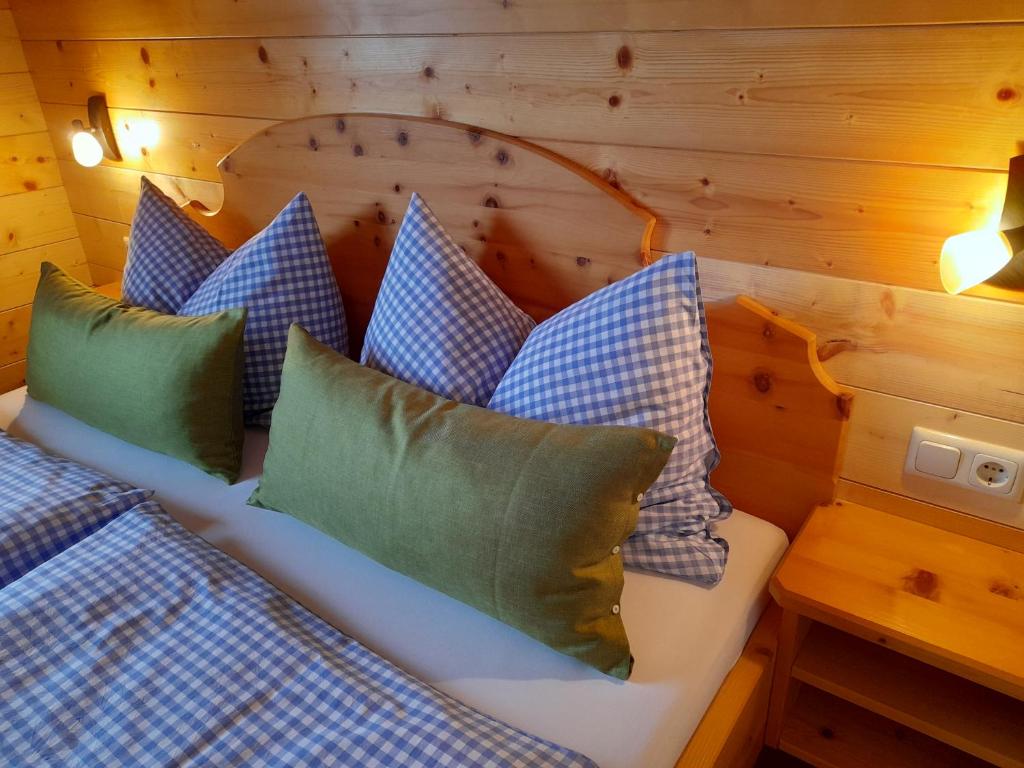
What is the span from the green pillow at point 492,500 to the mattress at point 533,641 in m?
0.05

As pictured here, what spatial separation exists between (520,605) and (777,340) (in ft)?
1.96

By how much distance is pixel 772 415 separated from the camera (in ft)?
4.02

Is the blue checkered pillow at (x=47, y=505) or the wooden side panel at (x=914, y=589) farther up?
the blue checkered pillow at (x=47, y=505)

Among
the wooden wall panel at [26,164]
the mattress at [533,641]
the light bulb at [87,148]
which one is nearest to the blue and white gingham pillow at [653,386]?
the mattress at [533,641]

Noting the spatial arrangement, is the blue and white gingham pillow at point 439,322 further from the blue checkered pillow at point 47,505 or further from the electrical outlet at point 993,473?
the electrical outlet at point 993,473

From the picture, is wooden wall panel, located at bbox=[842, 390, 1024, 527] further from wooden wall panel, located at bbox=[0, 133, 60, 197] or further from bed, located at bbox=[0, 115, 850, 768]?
wooden wall panel, located at bbox=[0, 133, 60, 197]

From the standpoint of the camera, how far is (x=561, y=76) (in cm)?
128

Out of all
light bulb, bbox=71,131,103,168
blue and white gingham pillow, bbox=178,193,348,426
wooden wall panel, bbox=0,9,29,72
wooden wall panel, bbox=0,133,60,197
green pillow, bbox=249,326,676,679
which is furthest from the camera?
wooden wall panel, bbox=0,133,60,197

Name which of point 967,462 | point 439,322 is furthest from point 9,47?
point 967,462

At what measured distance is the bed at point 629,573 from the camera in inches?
36.9

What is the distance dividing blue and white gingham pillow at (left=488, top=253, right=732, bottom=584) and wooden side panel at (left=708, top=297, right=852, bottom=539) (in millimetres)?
129

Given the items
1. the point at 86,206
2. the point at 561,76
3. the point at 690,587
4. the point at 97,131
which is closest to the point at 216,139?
the point at 97,131

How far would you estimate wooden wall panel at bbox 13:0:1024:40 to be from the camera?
0.97 meters

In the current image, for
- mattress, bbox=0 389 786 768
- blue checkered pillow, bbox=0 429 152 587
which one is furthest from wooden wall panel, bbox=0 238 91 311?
mattress, bbox=0 389 786 768
